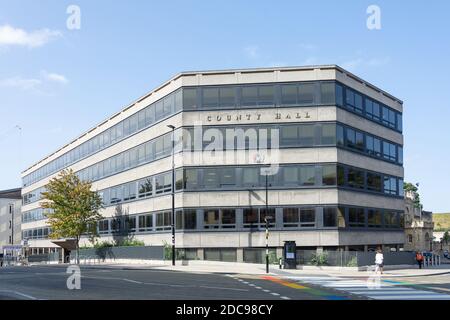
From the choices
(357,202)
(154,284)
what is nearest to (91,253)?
(357,202)

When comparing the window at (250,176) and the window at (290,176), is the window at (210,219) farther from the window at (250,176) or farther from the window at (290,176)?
the window at (290,176)

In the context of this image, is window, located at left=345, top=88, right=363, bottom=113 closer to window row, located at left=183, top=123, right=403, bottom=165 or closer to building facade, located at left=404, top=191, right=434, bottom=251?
window row, located at left=183, top=123, right=403, bottom=165

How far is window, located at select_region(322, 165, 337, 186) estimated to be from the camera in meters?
48.7

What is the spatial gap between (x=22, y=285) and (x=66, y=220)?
36.9 m

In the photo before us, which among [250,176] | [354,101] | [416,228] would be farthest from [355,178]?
[416,228]

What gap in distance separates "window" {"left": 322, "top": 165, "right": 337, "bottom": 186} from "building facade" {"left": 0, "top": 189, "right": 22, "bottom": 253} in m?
97.4

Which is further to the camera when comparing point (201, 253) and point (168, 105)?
point (168, 105)

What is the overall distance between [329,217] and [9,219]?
102478 millimetres

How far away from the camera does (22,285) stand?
27.5 metres

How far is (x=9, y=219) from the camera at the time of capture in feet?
436

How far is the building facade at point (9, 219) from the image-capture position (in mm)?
131250

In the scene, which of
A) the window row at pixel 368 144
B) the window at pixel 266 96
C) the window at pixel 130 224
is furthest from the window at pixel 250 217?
the window at pixel 130 224

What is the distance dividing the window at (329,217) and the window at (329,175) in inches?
84.8

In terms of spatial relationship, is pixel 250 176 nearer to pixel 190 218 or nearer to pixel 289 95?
pixel 190 218
